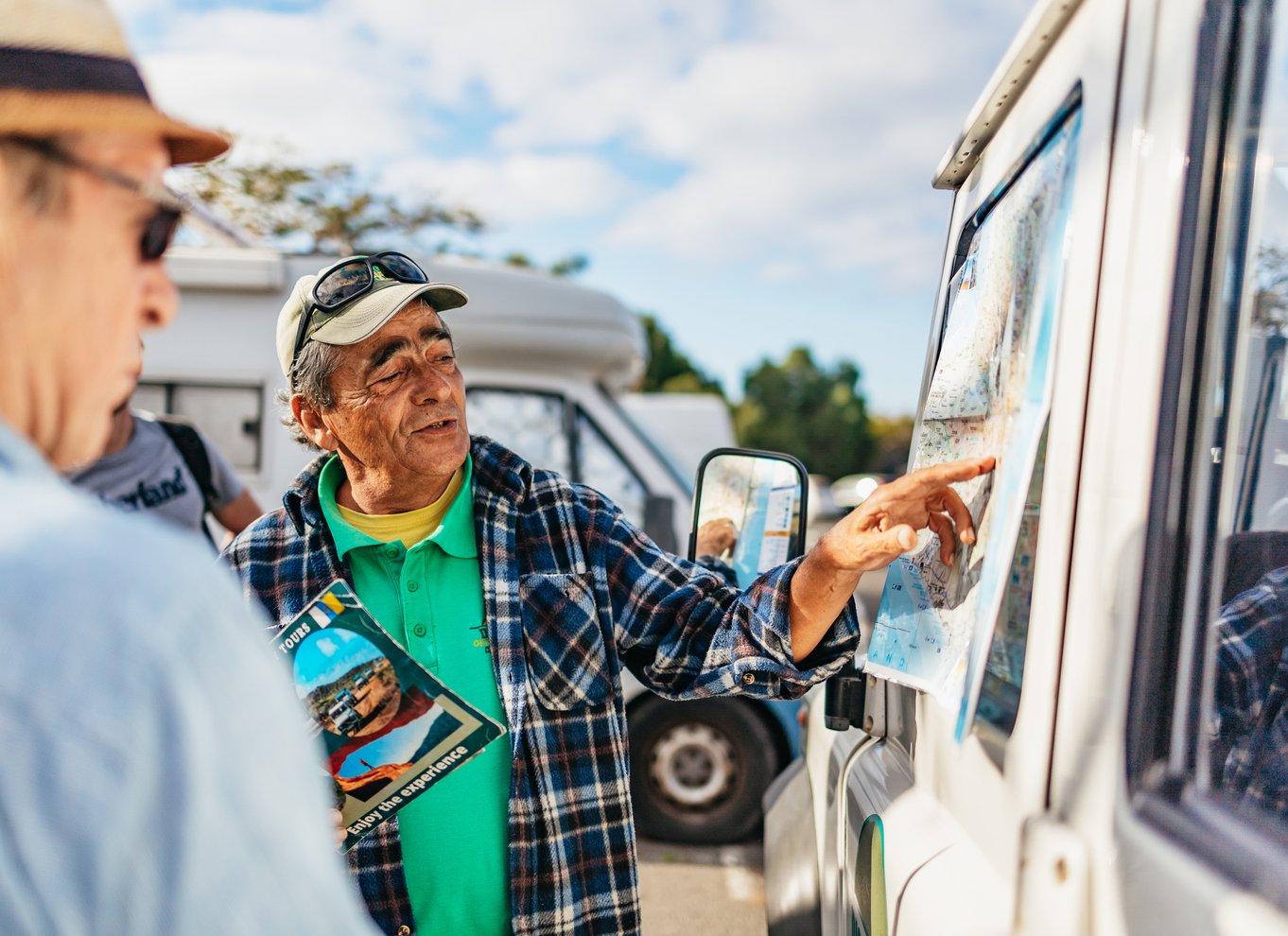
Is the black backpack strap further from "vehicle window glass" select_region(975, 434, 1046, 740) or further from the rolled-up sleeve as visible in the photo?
"vehicle window glass" select_region(975, 434, 1046, 740)

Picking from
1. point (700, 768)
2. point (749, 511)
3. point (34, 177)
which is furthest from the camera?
point (700, 768)

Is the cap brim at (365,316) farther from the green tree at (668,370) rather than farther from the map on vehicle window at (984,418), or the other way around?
the green tree at (668,370)

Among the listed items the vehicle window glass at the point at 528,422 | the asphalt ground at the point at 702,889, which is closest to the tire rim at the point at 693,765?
the asphalt ground at the point at 702,889

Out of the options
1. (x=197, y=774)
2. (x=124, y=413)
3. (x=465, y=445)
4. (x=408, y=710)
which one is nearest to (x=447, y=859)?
(x=408, y=710)

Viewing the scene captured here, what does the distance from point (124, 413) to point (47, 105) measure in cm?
322

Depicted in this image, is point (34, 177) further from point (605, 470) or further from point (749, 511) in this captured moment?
point (605, 470)

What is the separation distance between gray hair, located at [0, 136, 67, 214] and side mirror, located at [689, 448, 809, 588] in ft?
5.35

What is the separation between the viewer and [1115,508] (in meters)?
0.99

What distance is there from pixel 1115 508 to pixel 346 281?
1576mm

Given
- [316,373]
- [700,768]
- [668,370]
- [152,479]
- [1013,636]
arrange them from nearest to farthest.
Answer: [1013,636]
[316,373]
[152,479]
[700,768]
[668,370]

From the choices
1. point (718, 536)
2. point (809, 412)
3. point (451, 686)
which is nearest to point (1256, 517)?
point (718, 536)

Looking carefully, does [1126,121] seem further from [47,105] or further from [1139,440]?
[47,105]

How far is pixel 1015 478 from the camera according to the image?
114 cm

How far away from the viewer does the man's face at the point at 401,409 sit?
2.04 meters
